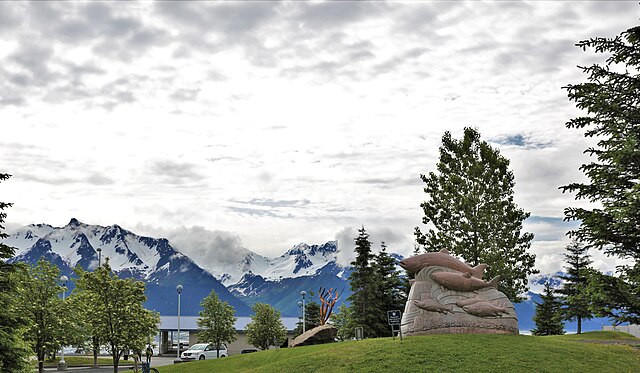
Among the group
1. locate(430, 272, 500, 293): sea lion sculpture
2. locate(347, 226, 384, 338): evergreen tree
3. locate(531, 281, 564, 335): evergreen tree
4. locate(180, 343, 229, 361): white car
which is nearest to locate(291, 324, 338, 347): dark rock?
locate(347, 226, 384, 338): evergreen tree

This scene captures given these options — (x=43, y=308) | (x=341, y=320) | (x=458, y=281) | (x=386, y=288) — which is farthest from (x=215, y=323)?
(x=458, y=281)

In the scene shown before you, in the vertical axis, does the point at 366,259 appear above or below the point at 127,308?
above

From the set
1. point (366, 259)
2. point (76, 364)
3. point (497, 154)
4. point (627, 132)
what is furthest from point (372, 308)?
point (627, 132)

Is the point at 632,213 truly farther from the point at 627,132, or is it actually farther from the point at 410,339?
the point at 410,339

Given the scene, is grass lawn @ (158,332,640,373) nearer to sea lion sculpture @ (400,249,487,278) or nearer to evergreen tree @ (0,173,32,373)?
sea lion sculpture @ (400,249,487,278)

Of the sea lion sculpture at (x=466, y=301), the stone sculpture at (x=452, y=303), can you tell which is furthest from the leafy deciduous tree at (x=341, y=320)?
the sea lion sculpture at (x=466, y=301)

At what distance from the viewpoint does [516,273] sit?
139 ft

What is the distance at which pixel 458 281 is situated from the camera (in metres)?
30.4

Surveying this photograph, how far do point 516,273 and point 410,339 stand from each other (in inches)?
679

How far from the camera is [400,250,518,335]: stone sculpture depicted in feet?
97.3

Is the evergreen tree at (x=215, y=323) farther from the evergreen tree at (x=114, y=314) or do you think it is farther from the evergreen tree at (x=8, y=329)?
the evergreen tree at (x=8, y=329)

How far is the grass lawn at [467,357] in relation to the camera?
2330cm

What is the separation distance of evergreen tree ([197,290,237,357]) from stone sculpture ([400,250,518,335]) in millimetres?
32026

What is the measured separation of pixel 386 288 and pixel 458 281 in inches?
693
